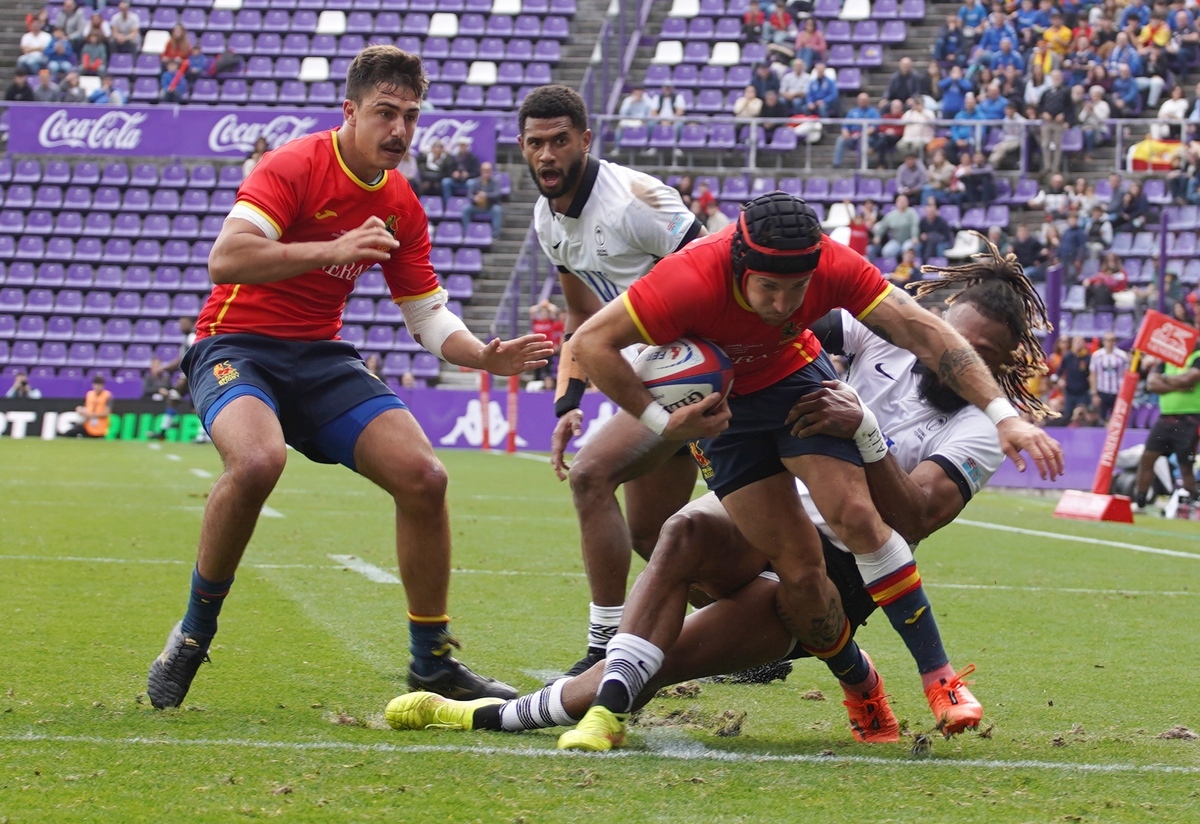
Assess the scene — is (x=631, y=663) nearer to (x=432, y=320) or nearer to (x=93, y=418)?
(x=432, y=320)

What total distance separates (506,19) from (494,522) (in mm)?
22265

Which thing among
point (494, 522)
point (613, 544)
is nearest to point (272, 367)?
point (613, 544)

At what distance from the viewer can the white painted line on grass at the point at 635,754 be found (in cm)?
423

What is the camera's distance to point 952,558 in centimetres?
1052

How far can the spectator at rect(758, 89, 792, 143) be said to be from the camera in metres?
28.1

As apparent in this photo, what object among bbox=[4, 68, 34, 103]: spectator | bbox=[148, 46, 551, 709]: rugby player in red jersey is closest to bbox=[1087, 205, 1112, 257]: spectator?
bbox=[148, 46, 551, 709]: rugby player in red jersey

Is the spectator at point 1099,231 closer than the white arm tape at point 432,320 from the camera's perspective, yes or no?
No

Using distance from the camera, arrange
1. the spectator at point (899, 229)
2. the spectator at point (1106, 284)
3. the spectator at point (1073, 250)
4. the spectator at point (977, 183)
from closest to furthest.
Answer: the spectator at point (1106, 284) < the spectator at point (1073, 250) < the spectator at point (899, 229) < the spectator at point (977, 183)

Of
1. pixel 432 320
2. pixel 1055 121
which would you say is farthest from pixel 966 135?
pixel 432 320

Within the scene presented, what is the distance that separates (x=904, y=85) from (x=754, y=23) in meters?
4.55

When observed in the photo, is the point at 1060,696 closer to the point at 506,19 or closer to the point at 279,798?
the point at 279,798

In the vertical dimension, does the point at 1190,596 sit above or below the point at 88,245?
below

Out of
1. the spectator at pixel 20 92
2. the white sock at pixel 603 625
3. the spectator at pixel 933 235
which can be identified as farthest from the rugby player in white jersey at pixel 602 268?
the spectator at pixel 20 92

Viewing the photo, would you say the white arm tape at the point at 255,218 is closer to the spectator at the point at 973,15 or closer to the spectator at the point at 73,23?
the spectator at the point at 973,15
